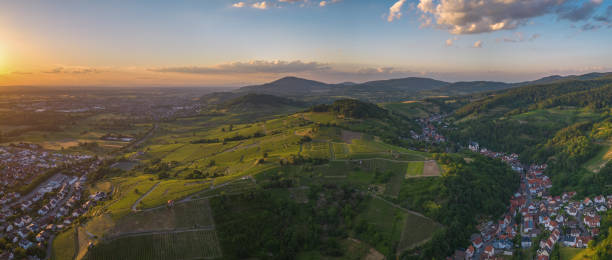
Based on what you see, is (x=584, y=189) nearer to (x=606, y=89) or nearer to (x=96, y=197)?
(x=96, y=197)

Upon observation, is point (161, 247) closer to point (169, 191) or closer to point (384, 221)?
point (169, 191)

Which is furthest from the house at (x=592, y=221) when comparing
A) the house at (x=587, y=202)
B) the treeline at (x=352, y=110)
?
the treeline at (x=352, y=110)

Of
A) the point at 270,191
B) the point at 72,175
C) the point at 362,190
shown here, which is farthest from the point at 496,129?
the point at 72,175

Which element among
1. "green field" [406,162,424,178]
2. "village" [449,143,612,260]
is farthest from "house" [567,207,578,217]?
"green field" [406,162,424,178]

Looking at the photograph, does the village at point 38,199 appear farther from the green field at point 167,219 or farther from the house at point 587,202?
the house at point 587,202

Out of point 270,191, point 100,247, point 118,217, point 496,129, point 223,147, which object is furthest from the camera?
point 496,129

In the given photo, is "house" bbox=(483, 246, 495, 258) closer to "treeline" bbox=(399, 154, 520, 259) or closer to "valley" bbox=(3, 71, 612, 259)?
"valley" bbox=(3, 71, 612, 259)

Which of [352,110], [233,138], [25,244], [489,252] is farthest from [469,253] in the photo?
[233,138]
